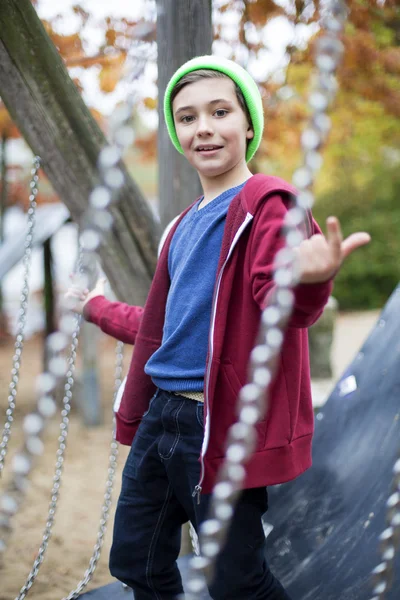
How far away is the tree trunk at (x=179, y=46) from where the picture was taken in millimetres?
2158

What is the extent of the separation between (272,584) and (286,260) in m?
0.81

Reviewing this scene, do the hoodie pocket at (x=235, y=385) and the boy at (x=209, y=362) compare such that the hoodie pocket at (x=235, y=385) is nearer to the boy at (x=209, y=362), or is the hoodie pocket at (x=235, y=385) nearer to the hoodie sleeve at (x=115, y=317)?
the boy at (x=209, y=362)

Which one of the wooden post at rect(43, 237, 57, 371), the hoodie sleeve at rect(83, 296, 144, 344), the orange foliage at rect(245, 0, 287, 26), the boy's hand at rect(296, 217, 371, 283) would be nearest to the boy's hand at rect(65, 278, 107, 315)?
the hoodie sleeve at rect(83, 296, 144, 344)

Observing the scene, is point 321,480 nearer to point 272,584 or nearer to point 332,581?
point 332,581

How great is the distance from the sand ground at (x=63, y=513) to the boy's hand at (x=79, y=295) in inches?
51.2

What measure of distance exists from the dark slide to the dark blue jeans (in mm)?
474

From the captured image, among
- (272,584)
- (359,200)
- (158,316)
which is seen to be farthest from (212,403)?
(359,200)

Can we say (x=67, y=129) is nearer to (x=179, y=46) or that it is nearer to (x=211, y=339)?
(x=179, y=46)

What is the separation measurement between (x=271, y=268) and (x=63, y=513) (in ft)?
8.82

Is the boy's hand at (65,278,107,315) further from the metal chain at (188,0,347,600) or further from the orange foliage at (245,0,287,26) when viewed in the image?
the orange foliage at (245,0,287,26)

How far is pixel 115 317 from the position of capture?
181cm

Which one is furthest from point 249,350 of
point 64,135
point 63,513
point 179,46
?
point 63,513

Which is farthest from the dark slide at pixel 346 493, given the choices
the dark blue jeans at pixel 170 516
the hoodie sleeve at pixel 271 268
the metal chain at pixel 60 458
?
the hoodie sleeve at pixel 271 268

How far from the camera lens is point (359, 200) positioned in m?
11.1
